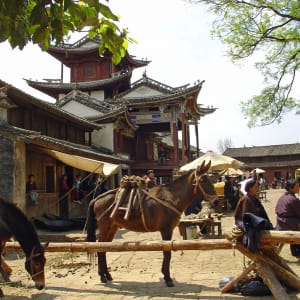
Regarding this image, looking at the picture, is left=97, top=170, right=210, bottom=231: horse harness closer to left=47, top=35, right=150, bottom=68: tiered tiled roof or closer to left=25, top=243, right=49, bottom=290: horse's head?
left=25, top=243, right=49, bottom=290: horse's head

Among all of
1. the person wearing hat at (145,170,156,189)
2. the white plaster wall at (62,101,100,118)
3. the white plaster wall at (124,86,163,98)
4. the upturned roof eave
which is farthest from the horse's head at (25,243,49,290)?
the white plaster wall at (124,86,163,98)

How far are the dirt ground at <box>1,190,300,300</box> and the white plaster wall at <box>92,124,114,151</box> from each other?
51.6 ft

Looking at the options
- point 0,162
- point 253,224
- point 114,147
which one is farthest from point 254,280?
point 114,147

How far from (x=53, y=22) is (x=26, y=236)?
3421mm

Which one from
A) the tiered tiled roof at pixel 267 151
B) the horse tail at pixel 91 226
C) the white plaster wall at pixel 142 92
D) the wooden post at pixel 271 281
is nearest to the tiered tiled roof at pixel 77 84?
the white plaster wall at pixel 142 92

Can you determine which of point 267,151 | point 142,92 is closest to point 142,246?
point 142,92

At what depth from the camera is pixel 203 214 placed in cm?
1088

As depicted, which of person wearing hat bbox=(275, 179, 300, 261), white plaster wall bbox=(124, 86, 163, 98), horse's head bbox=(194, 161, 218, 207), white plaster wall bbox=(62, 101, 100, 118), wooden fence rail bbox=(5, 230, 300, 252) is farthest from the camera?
white plaster wall bbox=(124, 86, 163, 98)

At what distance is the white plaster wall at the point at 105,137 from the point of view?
963 inches

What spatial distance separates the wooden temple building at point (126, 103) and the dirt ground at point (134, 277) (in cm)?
1637

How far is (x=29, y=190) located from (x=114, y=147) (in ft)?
38.0

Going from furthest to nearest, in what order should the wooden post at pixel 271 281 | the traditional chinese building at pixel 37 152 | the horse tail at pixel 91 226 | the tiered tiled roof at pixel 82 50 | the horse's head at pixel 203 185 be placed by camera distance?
1. the tiered tiled roof at pixel 82 50
2. the traditional chinese building at pixel 37 152
3. the horse tail at pixel 91 226
4. the horse's head at pixel 203 185
5. the wooden post at pixel 271 281

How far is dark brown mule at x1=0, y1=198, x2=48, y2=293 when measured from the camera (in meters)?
5.37

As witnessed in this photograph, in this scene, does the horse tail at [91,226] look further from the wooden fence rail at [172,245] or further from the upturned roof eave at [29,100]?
the upturned roof eave at [29,100]
